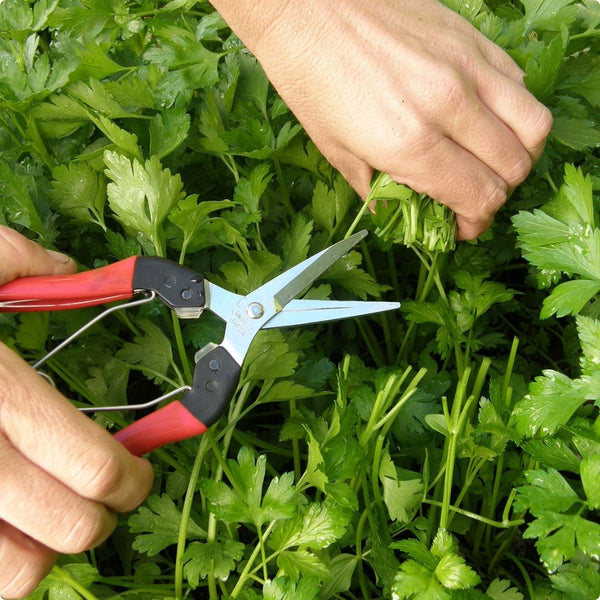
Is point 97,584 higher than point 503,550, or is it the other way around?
point 503,550

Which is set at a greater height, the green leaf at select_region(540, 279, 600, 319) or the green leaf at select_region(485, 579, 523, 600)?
the green leaf at select_region(540, 279, 600, 319)

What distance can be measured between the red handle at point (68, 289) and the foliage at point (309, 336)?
7 cm

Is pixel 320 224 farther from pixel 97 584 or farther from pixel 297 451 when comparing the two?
pixel 97 584

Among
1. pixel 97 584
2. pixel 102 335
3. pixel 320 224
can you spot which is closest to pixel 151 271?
pixel 102 335

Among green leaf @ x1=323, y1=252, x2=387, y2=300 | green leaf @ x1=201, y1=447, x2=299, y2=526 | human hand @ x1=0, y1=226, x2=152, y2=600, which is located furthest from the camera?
green leaf @ x1=323, y1=252, x2=387, y2=300

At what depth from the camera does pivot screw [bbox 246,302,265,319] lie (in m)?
Result: 0.87

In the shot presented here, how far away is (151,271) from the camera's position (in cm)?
87

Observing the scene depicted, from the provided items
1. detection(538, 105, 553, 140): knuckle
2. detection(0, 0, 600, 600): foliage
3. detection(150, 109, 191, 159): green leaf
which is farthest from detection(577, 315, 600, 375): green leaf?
detection(150, 109, 191, 159): green leaf

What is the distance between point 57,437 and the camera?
696mm

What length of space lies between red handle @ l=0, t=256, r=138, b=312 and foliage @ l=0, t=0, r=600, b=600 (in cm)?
7

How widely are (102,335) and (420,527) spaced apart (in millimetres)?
516

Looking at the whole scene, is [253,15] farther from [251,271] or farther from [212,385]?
[212,385]

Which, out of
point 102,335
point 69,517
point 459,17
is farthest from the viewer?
point 102,335

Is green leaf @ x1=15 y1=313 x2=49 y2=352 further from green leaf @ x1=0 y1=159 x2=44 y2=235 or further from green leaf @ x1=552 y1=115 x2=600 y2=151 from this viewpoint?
green leaf @ x1=552 y1=115 x2=600 y2=151
